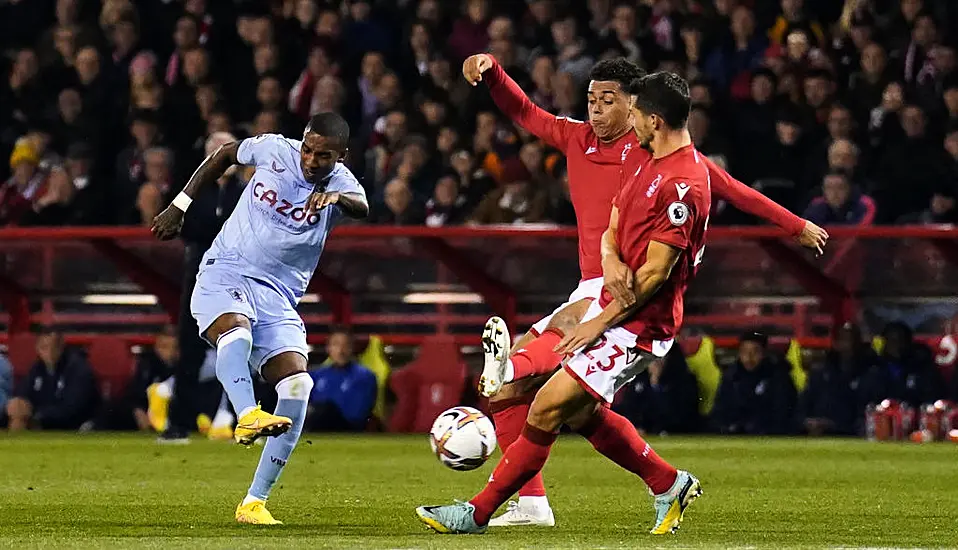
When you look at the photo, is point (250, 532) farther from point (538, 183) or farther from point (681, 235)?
point (538, 183)

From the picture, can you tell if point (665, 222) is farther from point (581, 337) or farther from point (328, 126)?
point (328, 126)

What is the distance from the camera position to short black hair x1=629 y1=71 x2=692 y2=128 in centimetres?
823

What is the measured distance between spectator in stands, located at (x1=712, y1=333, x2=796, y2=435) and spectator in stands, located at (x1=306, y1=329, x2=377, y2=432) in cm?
323

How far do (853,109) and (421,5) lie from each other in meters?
5.18

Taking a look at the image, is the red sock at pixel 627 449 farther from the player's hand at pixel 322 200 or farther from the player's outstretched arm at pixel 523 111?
the player's hand at pixel 322 200

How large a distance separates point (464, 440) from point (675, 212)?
1.50m

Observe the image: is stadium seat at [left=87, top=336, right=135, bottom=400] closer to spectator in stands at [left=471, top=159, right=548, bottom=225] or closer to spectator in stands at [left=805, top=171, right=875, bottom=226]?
spectator in stands at [left=471, top=159, right=548, bottom=225]

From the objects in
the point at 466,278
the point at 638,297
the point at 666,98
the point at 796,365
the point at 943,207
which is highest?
the point at 666,98

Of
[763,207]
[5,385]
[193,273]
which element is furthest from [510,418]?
[5,385]

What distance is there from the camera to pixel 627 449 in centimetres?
882

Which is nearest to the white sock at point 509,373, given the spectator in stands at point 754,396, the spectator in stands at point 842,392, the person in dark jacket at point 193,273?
the person in dark jacket at point 193,273

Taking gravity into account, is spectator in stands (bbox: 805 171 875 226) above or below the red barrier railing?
above

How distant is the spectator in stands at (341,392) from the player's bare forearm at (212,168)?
27.4 ft

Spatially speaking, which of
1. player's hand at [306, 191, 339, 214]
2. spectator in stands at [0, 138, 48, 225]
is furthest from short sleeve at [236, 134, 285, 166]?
spectator in stands at [0, 138, 48, 225]
